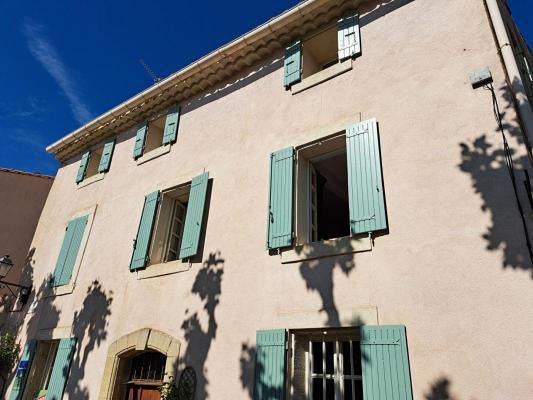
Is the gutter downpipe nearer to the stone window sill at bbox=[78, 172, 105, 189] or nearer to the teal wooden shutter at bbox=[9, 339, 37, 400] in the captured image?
the stone window sill at bbox=[78, 172, 105, 189]

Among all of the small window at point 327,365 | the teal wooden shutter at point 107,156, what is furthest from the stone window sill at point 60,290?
the small window at point 327,365

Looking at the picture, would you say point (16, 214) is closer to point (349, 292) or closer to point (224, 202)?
point (224, 202)

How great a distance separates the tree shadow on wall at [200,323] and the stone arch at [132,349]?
0.82 feet

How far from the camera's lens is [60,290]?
322 inches

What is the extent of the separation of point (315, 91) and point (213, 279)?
3.47 m

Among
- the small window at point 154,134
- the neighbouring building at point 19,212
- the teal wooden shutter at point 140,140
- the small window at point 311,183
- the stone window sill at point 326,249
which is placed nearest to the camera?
the stone window sill at point 326,249

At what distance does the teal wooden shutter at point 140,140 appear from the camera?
8828 mm

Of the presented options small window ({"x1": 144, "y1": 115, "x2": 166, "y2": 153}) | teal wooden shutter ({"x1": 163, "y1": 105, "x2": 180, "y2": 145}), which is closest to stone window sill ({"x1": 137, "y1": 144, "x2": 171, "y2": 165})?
teal wooden shutter ({"x1": 163, "y1": 105, "x2": 180, "y2": 145})

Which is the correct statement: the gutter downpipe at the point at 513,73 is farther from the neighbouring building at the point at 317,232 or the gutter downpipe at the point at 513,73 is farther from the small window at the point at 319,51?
the small window at the point at 319,51

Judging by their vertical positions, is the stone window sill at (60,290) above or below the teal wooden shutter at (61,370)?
above

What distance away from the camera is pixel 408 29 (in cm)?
568

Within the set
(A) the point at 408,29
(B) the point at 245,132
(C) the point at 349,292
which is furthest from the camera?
(B) the point at 245,132

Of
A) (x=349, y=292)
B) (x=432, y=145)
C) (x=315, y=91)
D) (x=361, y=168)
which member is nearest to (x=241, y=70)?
(x=315, y=91)

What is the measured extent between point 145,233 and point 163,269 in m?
1.01
